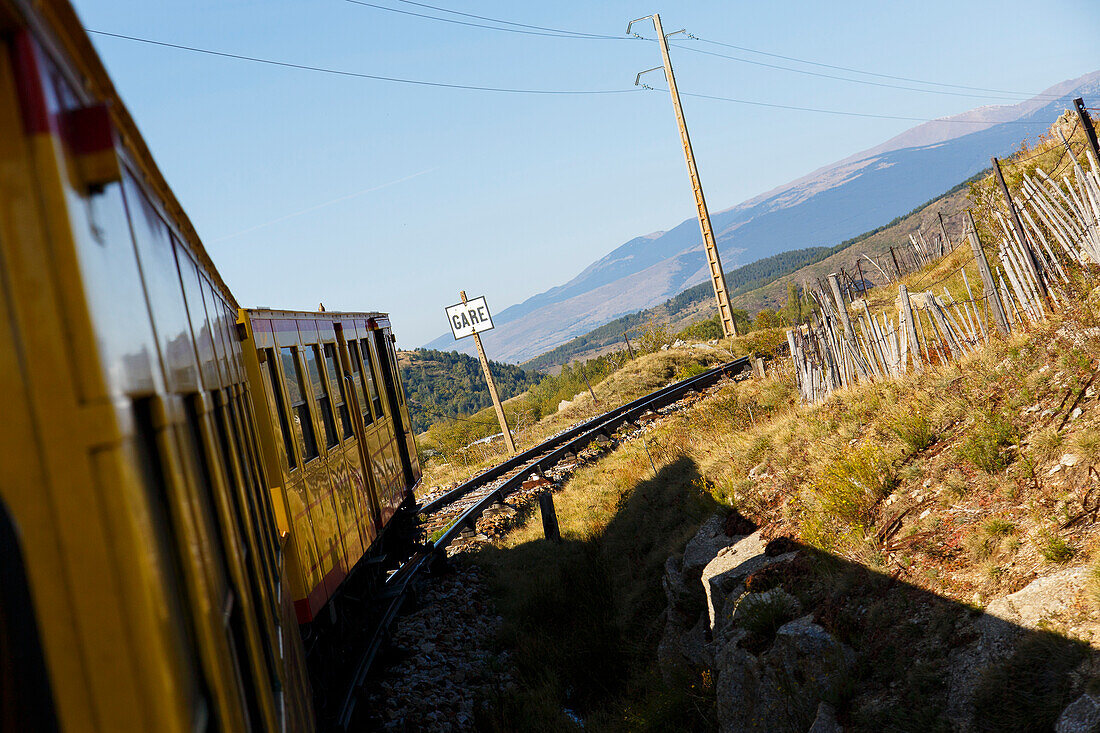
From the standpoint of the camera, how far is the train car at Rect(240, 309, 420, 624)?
577 centimetres

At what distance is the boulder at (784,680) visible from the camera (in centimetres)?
493

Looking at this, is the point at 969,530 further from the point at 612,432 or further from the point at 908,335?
the point at 612,432

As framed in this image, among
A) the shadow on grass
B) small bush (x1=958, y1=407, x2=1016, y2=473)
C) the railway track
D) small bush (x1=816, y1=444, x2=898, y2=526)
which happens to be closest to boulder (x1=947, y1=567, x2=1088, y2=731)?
the shadow on grass

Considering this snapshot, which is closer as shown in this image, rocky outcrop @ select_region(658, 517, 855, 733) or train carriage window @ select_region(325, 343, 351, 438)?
rocky outcrop @ select_region(658, 517, 855, 733)

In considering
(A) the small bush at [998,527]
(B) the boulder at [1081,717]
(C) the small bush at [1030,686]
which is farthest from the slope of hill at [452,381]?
(B) the boulder at [1081,717]

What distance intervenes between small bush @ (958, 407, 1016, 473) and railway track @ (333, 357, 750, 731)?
545cm

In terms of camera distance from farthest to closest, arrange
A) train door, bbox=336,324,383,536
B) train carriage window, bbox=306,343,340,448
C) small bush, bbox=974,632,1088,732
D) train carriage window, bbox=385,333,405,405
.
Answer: train carriage window, bbox=385,333,405,405, train door, bbox=336,324,383,536, train carriage window, bbox=306,343,340,448, small bush, bbox=974,632,1088,732

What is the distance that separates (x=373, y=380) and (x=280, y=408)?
4077 millimetres

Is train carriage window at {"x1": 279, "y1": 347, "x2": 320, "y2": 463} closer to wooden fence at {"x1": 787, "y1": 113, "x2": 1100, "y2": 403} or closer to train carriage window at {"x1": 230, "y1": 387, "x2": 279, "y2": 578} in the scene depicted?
train carriage window at {"x1": 230, "y1": 387, "x2": 279, "y2": 578}

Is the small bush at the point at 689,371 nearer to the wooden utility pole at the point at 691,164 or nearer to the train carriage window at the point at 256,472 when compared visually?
the wooden utility pole at the point at 691,164

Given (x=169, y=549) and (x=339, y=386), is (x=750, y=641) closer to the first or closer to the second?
(x=339, y=386)

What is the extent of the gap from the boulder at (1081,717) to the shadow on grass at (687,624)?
2.8 inches

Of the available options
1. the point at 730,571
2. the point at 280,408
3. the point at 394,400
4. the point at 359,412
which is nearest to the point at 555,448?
the point at 394,400

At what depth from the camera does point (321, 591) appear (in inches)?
246
